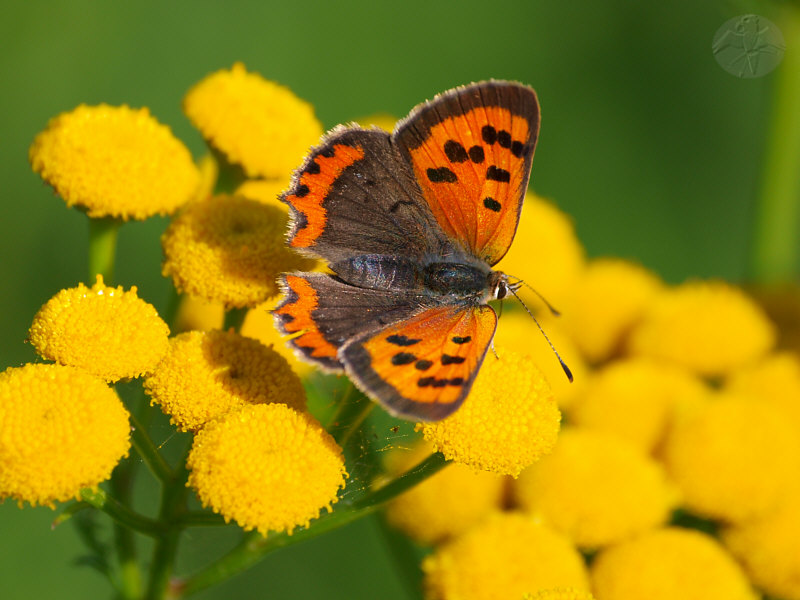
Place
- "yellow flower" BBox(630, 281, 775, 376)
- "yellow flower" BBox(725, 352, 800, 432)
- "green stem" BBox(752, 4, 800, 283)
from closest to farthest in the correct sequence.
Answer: "yellow flower" BBox(725, 352, 800, 432) → "yellow flower" BBox(630, 281, 775, 376) → "green stem" BBox(752, 4, 800, 283)

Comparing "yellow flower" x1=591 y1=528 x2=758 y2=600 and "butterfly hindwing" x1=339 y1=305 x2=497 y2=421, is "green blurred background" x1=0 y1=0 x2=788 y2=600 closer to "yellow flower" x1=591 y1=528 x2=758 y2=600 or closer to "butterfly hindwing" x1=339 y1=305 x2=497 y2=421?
"yellow flower" x1=591 y1=528 x2=758 y2=600

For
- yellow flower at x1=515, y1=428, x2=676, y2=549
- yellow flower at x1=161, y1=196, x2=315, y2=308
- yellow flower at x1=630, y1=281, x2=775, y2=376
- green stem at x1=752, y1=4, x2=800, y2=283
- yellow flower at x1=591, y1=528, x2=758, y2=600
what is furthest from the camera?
green stem at x1=752, y1=4, x2=800, y2=283

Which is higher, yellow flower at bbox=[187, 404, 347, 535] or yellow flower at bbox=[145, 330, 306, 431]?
yellow flower at bbox=[145, 330, 306, 431]

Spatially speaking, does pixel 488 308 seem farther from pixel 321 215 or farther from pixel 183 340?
pixel 183 340

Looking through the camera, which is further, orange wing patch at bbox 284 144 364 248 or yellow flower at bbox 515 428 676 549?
yellow flower at bbox 515 428 676 549

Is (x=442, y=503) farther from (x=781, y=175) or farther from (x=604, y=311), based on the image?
(x=781, y=175)

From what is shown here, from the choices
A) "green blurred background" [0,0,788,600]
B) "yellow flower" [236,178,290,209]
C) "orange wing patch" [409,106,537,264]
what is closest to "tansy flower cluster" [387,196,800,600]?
"orange wing patch" [409,106,537,264]
